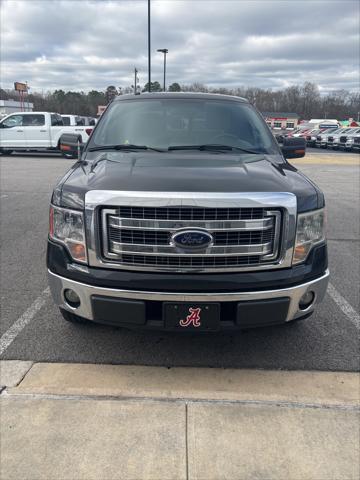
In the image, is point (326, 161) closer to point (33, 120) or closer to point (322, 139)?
point (322, 139)

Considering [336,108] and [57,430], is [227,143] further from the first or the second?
[336,108]

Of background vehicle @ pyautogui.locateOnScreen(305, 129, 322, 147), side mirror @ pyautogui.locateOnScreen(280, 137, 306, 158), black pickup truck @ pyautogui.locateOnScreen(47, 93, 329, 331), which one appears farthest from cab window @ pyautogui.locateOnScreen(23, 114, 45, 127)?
background vehicle @ pyautogui.locateOnScreen(305, 129, 322, 147)

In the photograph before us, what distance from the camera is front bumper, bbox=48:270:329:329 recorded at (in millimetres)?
2500

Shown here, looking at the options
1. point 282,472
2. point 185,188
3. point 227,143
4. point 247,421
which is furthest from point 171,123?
point 282,472

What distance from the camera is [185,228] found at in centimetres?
244

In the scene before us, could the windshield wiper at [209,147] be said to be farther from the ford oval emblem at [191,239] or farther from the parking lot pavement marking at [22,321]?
the parking lot pavement marking at [22,321]

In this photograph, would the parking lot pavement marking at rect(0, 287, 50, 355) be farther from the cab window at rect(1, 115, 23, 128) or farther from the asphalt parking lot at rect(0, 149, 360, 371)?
the cab window at rect(1, 115, 23, 128)

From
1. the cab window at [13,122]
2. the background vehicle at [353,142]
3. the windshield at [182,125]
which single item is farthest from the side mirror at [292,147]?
the background vehicle at [353,142]

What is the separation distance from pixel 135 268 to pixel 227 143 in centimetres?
A: 174

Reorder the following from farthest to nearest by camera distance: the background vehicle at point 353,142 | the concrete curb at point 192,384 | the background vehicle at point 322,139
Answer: the background vehicle at point 322,139
the background vehicle at point 353,142
the concrete curb at point 192,384

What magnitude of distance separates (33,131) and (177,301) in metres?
17.8

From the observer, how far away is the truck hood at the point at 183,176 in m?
2.53

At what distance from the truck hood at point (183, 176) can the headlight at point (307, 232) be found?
0.06 metres

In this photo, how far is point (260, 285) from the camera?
2549 millimetres
